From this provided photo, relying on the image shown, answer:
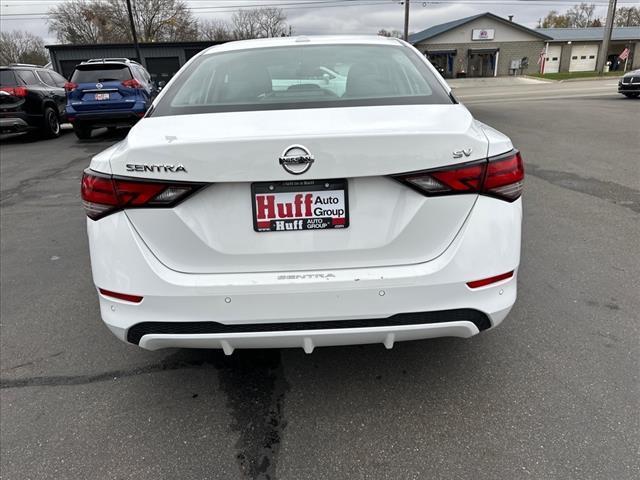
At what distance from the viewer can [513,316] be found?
3137mm

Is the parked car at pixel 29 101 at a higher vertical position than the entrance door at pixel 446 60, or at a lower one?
higher

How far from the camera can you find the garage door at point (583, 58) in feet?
181

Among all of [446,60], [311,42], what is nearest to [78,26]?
[446,60]

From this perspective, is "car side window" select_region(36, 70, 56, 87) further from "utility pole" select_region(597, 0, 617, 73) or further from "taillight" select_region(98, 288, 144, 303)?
"utility pole" select_region(597, 0, 617, 73)

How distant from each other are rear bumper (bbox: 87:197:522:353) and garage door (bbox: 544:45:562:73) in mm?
61444

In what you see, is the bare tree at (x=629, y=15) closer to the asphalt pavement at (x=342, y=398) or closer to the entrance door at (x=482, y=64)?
the entrance door at (x=482, y=64)

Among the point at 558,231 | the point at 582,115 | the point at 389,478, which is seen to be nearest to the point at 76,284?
the point at 389,478

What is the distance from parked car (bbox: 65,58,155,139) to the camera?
11086mm

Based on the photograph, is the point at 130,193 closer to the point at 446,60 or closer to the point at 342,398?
the point at 342,398

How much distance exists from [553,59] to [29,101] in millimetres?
57376

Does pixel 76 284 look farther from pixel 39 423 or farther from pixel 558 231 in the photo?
pixel 558 231

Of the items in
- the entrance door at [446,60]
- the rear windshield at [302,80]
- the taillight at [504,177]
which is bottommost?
the entrance door at [446,60]

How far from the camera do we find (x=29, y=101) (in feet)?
38.2

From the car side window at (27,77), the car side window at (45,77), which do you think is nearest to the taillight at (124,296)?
the car side window at (27,77)
